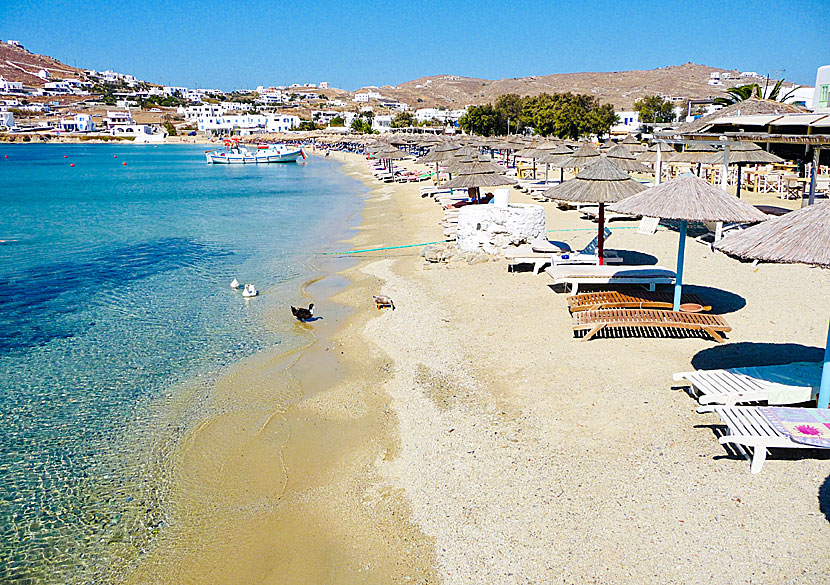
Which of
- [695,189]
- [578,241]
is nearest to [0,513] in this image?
[695,189]

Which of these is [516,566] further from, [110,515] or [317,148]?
[317,148]

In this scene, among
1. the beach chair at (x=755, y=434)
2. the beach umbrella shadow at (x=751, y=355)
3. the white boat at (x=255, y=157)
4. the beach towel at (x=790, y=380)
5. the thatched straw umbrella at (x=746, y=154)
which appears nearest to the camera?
the beach chair at (x=755, y=434)

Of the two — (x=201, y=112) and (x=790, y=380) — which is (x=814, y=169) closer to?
(x=790, y=380)

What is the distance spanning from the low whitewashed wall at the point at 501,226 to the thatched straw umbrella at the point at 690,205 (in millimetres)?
5817

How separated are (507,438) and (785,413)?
2707 millimetres

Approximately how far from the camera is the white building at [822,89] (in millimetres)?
25016

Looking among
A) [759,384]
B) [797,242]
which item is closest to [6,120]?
[759,384]

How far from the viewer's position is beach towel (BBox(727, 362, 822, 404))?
5973 millimetres

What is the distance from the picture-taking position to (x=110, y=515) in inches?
233

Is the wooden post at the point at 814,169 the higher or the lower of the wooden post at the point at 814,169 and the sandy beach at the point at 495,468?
the higher

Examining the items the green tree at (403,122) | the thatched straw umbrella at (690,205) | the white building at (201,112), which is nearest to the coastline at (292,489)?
the thatched straw umbrella at (690,205)

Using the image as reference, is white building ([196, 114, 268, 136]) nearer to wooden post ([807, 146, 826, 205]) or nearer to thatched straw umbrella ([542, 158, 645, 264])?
wooden post ([807, 146, 826, 205])

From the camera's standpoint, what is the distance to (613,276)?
35.3ft

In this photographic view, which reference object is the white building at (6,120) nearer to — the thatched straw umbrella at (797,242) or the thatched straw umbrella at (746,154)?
the thatched straw umbrella at (746,154)
